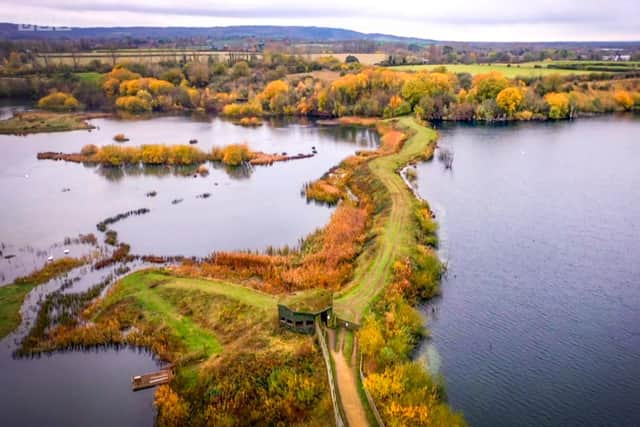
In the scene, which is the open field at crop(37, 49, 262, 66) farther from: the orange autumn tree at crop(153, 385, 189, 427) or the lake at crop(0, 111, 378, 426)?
the orange autumn tree at crop(153, 385, 189, 427)

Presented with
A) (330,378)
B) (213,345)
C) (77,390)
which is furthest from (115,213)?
(330,378)

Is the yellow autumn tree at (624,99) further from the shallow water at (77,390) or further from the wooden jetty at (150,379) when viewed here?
the wooden jetty at (150,379)

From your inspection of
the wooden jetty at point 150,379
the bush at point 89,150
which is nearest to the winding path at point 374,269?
the wooden jetty at point 150,379

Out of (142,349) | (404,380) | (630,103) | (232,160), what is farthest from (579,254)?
(630,103)

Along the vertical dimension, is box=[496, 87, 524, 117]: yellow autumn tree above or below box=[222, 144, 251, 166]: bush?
above

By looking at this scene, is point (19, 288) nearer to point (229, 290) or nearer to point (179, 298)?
point (179, 298)

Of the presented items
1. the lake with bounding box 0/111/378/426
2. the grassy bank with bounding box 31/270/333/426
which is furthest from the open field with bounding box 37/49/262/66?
the grassy bank with bounding box 31/270/333/426

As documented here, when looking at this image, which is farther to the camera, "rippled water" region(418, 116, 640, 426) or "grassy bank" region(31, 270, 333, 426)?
"rippled water" region(418, 116, 640, 426)
